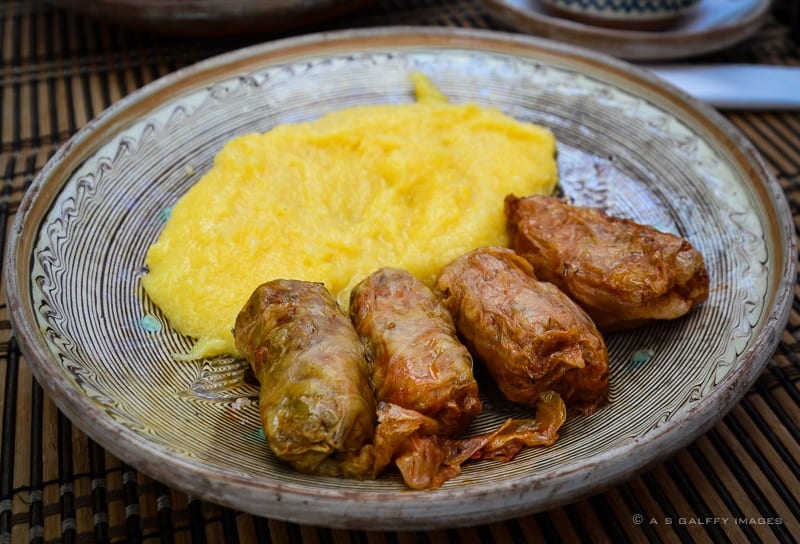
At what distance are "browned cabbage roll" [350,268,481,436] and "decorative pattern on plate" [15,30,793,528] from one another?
0.25m

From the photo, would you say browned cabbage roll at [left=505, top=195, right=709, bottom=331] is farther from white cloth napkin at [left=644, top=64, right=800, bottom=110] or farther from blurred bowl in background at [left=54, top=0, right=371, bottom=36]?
blurred bowl in background at [left=54, top=0, right=371, bottom=36]

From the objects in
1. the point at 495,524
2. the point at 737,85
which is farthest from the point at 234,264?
the point at 737,85

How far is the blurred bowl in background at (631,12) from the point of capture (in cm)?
485

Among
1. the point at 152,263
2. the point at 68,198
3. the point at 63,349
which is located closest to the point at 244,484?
the point at 63,349

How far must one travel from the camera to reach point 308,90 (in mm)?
4066

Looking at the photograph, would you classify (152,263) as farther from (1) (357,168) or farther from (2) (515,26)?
(2) (515,26)

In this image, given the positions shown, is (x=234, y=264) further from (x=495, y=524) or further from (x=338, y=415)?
(x=495, y=524)

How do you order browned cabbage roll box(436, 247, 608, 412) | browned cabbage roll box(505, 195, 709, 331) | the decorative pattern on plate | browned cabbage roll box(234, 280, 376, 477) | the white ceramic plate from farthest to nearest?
the white ceramic plate
browned cabbage roll box(505, 195, 709, 331)
browned cabbage roll box(436, 247, 608, 412)
browned cabbage roll box(234, 280, 376, 477)
the decorative pattern on plate

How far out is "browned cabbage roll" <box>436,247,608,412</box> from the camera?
8.43ft

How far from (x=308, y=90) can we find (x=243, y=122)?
43 cm

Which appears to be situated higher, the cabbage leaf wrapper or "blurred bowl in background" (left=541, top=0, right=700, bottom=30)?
"blurred bowl in background" (left=541, top=0, right=700, bottom=30)

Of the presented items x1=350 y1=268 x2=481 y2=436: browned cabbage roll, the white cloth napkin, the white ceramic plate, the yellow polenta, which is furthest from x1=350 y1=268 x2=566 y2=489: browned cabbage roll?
the white cloth napkin

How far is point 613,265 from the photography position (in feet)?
9.65

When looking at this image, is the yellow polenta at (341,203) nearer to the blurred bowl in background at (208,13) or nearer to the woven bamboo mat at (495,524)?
the woven bamboo mat at (495,524)
